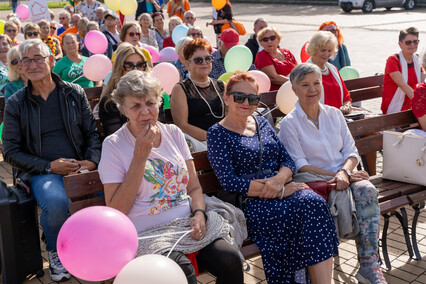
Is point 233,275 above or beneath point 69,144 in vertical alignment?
beneath

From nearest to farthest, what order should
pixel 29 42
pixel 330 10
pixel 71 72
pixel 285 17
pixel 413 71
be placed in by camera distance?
pixel 29 42 < pixel 413 71 < pixel 71 72 < pixel 285 17 < pixel 330 10

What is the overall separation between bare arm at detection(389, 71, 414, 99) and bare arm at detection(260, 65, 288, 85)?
4.36ft

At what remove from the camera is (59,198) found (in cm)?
378

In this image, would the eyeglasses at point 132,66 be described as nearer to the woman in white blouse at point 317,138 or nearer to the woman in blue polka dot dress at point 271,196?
the woman in blue polka dot dress at point 271,196

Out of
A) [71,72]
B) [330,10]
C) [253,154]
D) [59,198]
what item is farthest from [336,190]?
[330,10]

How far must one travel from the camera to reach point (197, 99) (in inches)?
183

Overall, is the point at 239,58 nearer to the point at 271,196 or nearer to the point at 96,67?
the point at 96,67

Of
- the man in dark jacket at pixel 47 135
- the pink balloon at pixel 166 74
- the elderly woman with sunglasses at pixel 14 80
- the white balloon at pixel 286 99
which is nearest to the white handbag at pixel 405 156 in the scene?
the white balloon at pixel 286 99

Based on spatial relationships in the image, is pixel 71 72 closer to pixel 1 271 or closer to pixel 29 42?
pixel 29 42

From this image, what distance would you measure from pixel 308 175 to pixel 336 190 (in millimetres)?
233

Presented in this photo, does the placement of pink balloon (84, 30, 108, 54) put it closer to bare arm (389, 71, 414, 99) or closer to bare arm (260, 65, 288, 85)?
bare arm (260, 65, 288, 85)

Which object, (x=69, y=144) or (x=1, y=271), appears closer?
(x=1, y=271)

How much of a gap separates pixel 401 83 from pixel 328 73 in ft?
3.15

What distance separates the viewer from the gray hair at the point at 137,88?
314 cm
